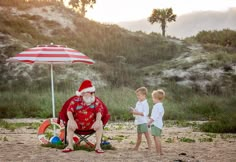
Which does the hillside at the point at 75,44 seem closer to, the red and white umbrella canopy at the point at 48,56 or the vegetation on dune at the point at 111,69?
the vegetation on dune at the point at 111,69

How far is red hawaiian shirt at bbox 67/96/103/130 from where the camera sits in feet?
26.5

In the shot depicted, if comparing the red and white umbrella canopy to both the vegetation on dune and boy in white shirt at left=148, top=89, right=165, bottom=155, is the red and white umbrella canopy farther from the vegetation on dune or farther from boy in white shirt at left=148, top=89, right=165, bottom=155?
the vegetation on dune

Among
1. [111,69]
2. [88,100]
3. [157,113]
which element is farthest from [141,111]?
[111,69]

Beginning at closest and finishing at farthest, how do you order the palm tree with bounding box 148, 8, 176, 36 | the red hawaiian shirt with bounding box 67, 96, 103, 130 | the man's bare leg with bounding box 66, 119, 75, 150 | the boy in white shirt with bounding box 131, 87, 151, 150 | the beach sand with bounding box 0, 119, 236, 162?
the beach sand with bounding box 0, 119, 236, 162 → the man's bare leg with bounding box 66, 119, 75, 150 → the red hawaiian shirt with bounding box 67, 96, 103, 130 → the boy in white shirt with bounding box 131, 87, 151, 150 → the palm tree with bounding box 148, 8, 176, 36

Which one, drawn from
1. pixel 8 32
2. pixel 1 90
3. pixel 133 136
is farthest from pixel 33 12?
pixel 133 136

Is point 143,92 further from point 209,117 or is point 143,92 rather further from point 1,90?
point 1,90

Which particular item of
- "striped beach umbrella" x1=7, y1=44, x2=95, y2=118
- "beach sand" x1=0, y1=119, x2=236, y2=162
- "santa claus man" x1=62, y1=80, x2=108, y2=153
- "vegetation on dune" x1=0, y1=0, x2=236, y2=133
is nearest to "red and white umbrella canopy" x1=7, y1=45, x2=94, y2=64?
"striped beach umbrella" x1=7, y1=44, x2=95, y2=118

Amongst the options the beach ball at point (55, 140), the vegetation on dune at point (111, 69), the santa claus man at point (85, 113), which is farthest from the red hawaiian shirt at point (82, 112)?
the vegetation on dune at point (111, 69)

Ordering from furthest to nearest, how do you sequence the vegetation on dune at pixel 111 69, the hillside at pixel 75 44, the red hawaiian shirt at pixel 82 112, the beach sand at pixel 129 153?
the hillside at pixel 75 44
the vegetation on dune at pixel 111 69
the red hawaiian shirt at pixel 82 112
the beach sand at pixel 129 153

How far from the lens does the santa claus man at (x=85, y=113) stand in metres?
8.03

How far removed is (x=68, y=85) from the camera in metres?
24.7

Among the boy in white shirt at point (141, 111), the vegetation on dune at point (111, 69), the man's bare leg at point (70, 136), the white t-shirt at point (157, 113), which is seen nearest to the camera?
the man's bare leg at point (70, 136)

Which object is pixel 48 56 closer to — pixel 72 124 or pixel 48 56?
pixel 48 56

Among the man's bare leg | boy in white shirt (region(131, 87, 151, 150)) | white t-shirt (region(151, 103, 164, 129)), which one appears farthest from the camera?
boy in white shirt (region(131, 87, 151, 150))
